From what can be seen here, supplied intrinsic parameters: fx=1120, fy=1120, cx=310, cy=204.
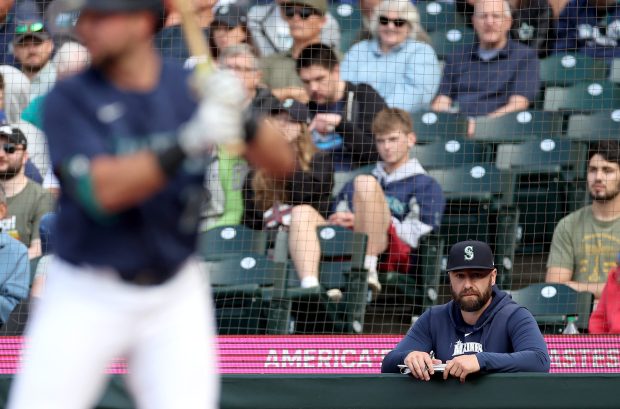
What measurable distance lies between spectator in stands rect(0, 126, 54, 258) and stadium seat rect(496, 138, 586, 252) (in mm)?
2959

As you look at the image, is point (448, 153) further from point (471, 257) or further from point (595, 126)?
point (471, 257)

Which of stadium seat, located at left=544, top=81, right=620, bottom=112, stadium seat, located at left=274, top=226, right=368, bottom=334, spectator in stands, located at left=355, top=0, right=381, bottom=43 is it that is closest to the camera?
stadium seat, located at left=274, top=226, right=368, bottom=334

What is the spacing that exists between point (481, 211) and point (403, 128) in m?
0.72

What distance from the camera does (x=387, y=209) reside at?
6867 mm

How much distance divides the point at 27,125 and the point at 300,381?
3632 millimetres

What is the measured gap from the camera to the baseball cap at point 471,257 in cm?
470

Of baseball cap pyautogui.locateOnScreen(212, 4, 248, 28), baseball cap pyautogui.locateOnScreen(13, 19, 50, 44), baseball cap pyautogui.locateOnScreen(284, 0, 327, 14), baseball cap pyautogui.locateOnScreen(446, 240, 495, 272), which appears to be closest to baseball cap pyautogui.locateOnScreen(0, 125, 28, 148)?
baseball cap pyautogui.locateOnScreen(13, 19, 50, 44)

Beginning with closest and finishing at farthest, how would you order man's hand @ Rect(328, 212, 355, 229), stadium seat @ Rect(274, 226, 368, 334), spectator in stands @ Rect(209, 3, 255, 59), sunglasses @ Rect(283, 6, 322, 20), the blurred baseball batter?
the blurred baseball batter
stadium seat @ Rect(274, 226, 368, 334)
man's hand @ Rect(328, 212, 355, 229)
spectator in stands @ Rect(209, 3, 255, 59)
sunglasses @ Rect(283, 6, 322, 20)

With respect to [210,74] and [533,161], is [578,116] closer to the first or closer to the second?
[533,161]

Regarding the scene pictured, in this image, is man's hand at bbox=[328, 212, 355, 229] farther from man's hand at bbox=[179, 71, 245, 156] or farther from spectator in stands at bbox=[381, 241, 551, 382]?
man's hand at bbox=[179, 71, 245, 156]

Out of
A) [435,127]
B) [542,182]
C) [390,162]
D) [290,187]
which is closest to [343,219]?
[290,187]

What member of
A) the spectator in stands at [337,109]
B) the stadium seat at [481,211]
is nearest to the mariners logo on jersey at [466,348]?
the stadium seat at [481,211]

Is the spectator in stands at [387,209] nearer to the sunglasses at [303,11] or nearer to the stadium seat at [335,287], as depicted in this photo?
the stadium seat at [335,287]

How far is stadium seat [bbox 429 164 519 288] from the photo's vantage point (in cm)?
694
